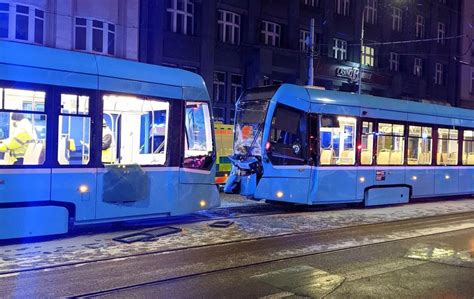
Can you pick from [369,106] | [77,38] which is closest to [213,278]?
[369,106]

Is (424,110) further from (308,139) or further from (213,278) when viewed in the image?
(213,278)

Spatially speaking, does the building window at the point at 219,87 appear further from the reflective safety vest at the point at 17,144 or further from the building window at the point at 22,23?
the reflective safety vest at the point at 17,144

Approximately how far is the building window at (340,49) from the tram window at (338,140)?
70.2ft

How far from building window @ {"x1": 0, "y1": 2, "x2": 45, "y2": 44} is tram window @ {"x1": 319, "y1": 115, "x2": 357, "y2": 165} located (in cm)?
1392

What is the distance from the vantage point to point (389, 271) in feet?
25.2

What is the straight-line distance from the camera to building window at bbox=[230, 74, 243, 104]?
29.5m

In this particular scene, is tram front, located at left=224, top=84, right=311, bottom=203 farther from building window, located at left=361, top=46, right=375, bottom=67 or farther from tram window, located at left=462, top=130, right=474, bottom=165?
building window, located at left=361, top=46, right=375, bottom=67

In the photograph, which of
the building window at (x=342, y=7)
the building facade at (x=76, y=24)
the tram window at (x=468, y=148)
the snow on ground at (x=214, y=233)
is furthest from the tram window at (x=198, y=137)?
the building window at (x=342, y=7)

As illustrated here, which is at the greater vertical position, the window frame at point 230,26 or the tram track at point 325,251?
the window frame at point 230,26

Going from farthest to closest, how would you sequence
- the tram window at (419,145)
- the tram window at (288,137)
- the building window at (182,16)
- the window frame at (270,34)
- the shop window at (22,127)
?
the window frame at (270,34) < the building window at (182,16) < the tram window at (419,145) < the tram window at (288,137) < the shop window at (22,127)

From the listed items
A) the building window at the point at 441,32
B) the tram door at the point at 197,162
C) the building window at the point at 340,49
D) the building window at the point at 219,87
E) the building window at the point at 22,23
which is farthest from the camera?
the building window at the point at 441,32

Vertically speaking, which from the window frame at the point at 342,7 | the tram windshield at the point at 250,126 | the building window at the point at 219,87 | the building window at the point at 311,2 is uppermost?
the window frame at the point at 342,7

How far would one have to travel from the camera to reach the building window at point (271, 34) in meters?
31.1

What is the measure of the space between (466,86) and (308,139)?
37.4 metres
